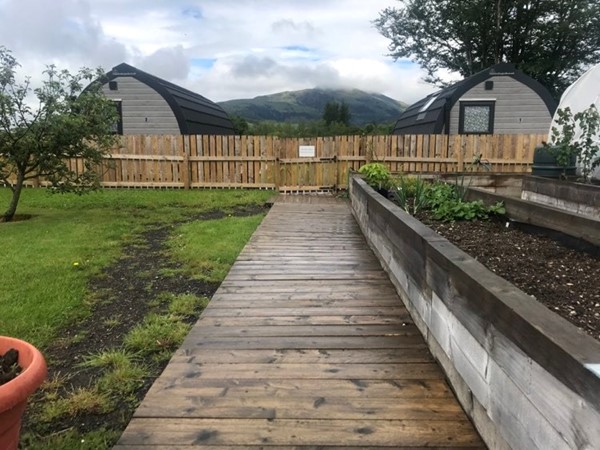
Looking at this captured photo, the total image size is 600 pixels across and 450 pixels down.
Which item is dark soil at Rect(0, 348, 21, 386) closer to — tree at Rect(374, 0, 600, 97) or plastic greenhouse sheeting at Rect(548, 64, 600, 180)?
plastic greenhouse sheeting at Rect(548, 64, 600, 180)

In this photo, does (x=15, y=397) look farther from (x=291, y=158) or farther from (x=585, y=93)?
(x=291, y=158)

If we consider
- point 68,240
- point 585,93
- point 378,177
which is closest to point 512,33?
point 585,93

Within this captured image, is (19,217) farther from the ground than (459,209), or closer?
→ closer

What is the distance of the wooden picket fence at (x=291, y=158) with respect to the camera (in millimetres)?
14164

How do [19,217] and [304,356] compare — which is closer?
[304,356]

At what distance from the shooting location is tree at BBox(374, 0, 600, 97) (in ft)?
89.3

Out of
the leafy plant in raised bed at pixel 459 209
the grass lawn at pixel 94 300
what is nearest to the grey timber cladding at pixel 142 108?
the grass lawn at pixel 94 300

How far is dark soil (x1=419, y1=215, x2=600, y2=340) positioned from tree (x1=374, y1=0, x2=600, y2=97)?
90.5 ft

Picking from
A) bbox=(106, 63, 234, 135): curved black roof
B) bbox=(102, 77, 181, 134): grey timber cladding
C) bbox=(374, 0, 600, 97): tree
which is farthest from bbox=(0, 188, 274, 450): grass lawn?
bbox=(374, 0, 600, 97): tree

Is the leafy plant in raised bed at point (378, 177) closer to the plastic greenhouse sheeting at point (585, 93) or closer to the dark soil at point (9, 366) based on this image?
the plastic greenhouse sheeting at point (585, 93)

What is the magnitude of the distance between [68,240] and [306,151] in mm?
8308

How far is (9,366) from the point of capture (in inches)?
79.0

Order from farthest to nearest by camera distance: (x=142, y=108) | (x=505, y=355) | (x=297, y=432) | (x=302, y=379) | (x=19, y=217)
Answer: (x=142, y=108)
(x=19, y=217)
(x=302, y=379)
(x=297, y=432)
(x=505, y=355)

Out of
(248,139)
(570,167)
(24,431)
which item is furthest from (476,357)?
(248,139)
